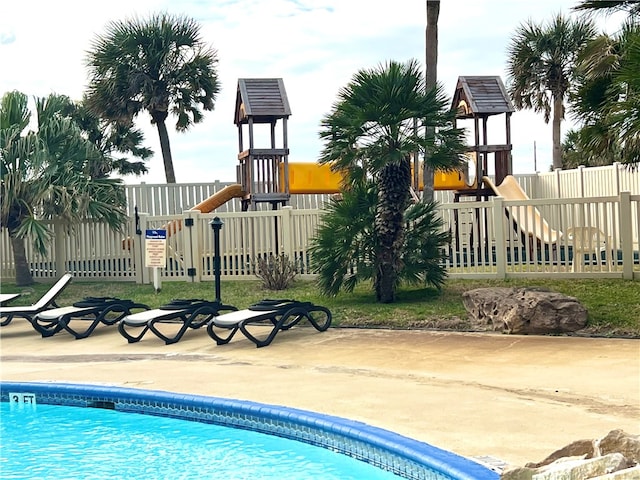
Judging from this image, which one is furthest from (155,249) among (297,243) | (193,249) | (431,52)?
(431,52)

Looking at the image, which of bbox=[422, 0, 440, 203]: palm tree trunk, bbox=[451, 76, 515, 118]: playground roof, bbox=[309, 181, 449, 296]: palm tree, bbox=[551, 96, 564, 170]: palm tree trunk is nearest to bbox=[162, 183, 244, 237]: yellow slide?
bbox=[451, 76, 515, 118]: playground roof

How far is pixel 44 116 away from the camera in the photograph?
62.7ft

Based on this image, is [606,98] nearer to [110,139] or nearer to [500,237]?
[500,237]

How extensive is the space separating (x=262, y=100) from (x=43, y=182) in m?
6.43

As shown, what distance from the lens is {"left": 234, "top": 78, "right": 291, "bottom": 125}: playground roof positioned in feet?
71.8

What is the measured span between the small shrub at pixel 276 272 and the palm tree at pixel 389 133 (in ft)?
10.9

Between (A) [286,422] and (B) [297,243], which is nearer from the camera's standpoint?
(A) [286,422]

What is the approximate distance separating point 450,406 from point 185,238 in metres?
11.5

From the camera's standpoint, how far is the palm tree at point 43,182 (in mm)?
17906

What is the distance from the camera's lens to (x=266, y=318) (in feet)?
38.0

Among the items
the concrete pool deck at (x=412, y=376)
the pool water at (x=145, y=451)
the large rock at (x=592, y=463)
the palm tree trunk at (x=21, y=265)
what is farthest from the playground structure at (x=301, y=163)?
the large rock at (x=592, y=463)

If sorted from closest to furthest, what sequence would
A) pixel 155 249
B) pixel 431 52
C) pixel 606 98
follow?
pixel 606 98 < pixel 155 249 < pixel 431 52

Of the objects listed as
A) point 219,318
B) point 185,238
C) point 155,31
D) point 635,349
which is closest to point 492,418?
point 635,349

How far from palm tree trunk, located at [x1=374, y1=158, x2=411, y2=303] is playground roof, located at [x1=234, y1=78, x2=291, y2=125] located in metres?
8.99
